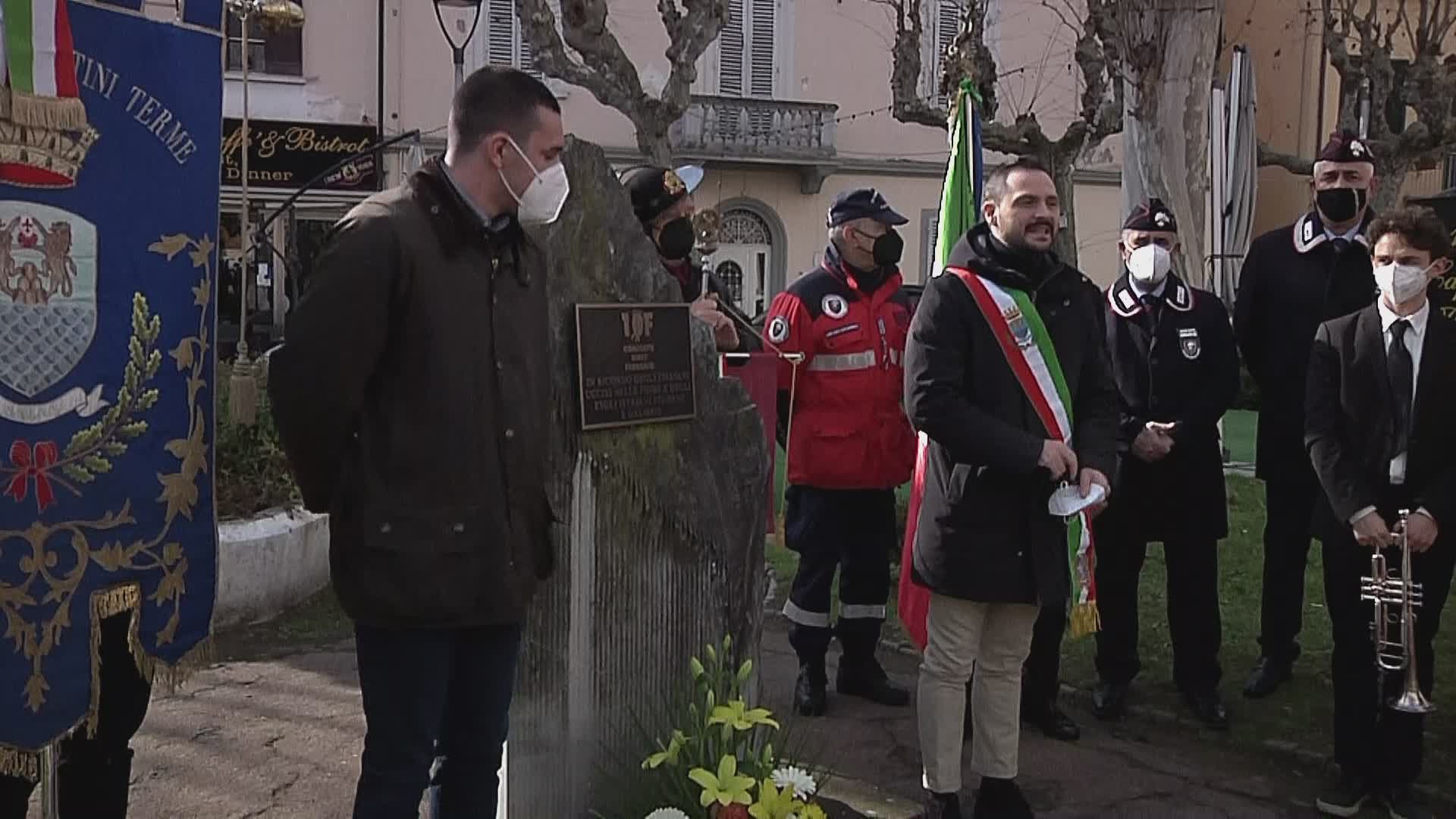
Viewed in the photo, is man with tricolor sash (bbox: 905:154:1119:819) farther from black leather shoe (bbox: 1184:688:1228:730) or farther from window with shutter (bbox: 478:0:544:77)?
window with shutter (bbox: 478:0:544:77)

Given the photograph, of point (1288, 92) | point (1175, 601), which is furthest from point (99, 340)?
point (1288, 92)

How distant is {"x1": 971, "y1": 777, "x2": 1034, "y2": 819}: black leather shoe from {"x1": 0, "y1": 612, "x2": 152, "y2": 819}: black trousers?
8.03ft

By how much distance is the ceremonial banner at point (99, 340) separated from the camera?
9.21 feet

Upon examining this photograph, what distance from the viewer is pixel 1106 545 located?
5438mm

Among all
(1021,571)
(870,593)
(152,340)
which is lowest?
(870,593)

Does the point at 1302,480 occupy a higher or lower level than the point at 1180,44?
lower

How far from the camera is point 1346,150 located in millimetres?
5398

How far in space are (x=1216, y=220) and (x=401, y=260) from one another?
9.03 metres

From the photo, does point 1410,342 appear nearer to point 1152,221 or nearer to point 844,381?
point 1152,221

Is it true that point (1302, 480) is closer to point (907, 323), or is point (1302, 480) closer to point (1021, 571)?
point (907, 323)

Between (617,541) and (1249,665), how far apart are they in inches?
140

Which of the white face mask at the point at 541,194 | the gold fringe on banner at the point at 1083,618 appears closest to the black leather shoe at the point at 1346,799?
the gold fringe on banner at the point at 1083,618

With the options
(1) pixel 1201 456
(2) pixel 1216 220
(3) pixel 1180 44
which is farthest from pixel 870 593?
(2) pixel 1216 220

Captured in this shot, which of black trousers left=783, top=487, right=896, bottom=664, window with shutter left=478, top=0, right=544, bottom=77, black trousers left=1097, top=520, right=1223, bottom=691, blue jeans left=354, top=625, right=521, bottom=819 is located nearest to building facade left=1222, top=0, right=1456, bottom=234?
window with shutter left=478, top=0, right=544, bottom=77
